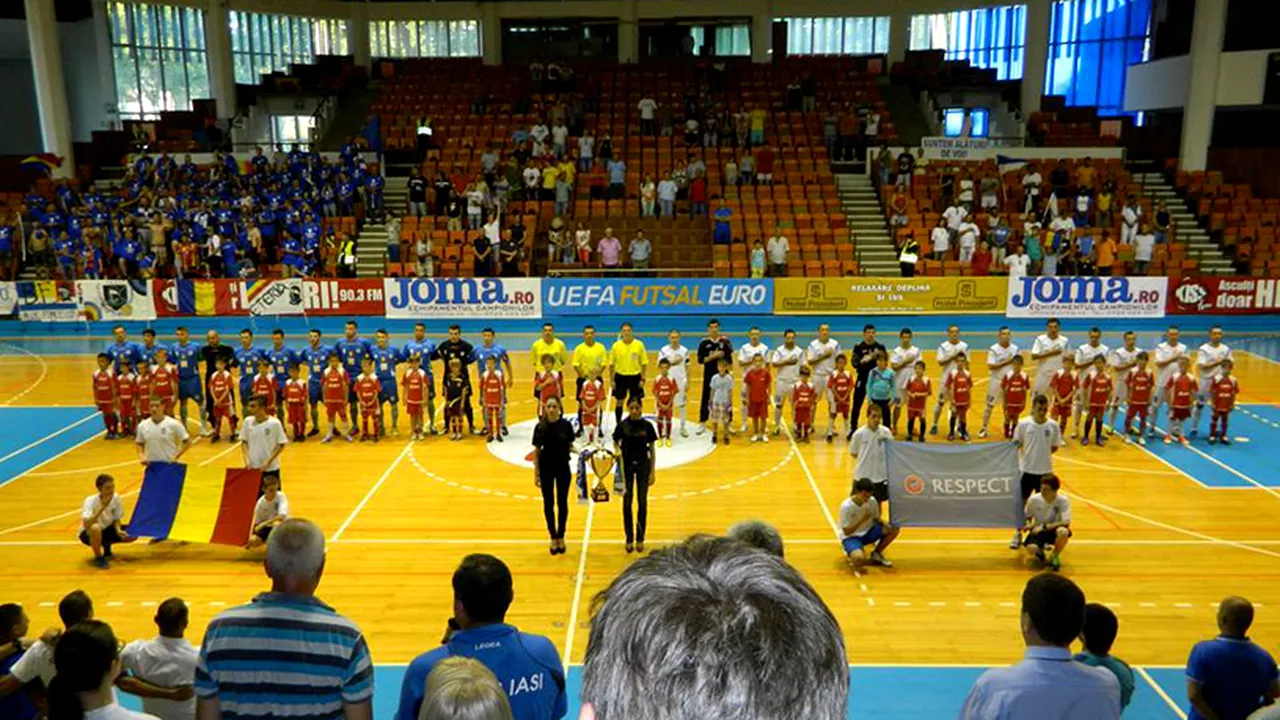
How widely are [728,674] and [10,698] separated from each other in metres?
5.99

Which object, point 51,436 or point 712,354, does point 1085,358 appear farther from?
point 51,436

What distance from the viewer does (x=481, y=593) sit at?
4.24 metres

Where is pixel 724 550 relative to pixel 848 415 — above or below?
above

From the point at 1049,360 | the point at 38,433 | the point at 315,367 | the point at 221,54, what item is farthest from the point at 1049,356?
the point at 221,54

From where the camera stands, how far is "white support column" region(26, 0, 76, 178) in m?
30.4

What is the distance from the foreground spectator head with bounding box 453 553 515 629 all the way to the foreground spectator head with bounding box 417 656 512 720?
1131 millimetres

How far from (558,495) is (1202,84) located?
2898 cm

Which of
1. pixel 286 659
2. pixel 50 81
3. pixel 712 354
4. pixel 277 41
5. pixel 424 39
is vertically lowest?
pixel 712 354

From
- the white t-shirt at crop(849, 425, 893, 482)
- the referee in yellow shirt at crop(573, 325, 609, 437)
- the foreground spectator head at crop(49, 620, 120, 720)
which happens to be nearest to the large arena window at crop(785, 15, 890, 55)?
the referee in yellow shirt at crop(573, 325, 609, 437)

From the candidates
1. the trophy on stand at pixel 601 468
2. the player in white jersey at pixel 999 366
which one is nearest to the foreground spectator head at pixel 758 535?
the trophy on stand at pixel 601 468

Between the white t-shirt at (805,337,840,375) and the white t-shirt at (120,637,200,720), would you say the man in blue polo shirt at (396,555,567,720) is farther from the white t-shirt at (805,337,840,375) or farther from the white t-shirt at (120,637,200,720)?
the white t-shirt at (805,337,840,375)

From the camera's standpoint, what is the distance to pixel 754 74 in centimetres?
3619

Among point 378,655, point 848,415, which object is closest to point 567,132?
point 848,415

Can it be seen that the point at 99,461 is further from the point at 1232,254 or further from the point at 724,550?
the point at 1232,254
